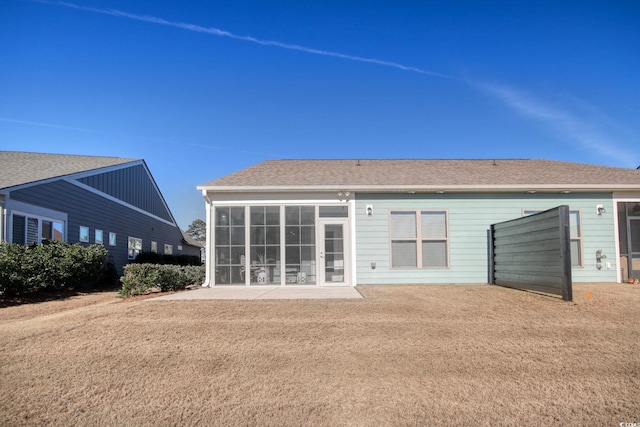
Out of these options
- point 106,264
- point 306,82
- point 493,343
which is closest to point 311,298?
point 493,343

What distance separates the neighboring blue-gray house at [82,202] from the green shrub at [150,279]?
12.9 ft

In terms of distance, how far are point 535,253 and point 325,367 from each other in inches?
218

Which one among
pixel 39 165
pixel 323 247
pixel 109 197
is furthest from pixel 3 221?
pixel 323 247

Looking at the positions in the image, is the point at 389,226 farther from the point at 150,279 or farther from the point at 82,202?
the point at 82,202

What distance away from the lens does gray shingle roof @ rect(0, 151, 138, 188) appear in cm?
1131

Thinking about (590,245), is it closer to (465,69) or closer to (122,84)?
(465,69)

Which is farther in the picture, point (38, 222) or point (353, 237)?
point (38, 222)

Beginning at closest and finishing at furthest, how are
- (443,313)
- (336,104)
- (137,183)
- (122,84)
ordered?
1. (443,313)
2. (122,84)
3. (336,104)
4. (137,183)

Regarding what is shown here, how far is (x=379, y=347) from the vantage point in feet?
14.0

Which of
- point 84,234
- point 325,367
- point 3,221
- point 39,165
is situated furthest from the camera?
point 84,234

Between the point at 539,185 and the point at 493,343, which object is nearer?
the point at 493,343

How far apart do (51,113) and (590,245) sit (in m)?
17.7

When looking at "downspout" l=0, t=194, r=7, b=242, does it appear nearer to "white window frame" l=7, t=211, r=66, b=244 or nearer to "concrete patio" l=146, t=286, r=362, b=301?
"white window frame" l=7, t=211, r=66, b=244

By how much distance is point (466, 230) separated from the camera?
10.0m
